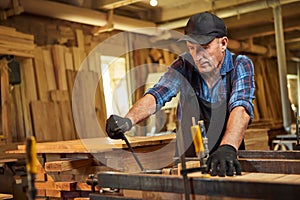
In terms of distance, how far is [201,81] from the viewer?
2.29 m

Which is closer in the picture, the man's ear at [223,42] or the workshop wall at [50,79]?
the man's ear at [223,42]

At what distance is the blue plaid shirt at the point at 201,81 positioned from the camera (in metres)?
2.11

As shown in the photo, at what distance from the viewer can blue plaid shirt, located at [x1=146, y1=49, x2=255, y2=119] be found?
211 centimetres

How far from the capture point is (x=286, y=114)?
6.09 m

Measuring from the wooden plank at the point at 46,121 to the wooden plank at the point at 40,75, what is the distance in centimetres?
11

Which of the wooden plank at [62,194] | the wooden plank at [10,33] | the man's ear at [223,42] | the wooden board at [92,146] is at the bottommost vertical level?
the wooden plank at [62,194]

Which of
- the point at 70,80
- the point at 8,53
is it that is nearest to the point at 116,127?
the point at 8,53

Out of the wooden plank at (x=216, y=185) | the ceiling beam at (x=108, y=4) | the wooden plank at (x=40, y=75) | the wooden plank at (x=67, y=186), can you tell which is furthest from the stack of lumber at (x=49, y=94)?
the wooden plank at (x=216, y=185)

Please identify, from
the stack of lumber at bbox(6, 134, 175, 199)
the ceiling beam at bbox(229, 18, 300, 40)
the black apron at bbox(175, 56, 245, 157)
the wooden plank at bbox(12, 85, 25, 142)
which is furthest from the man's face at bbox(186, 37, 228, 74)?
the ceiling beam at bbox(229, 18, 300, 40)

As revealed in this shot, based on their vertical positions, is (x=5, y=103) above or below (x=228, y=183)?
above

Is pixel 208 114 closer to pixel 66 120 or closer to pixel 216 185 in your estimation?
pixel 216 185

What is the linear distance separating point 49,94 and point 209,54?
132 inches

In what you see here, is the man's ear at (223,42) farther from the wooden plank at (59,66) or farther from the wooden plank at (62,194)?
the wooden plank at (59,66)

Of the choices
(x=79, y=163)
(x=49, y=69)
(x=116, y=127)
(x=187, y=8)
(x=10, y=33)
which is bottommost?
(x=79, y=163)
